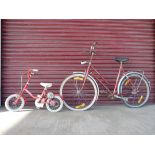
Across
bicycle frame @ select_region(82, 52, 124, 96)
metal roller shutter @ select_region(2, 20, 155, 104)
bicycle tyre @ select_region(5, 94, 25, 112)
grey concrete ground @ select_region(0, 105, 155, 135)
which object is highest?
metal roller shutter @ select_region(2, 20, 155, 104)

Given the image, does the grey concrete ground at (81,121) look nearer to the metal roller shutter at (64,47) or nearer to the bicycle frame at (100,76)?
the bicycle frame at (100,76)

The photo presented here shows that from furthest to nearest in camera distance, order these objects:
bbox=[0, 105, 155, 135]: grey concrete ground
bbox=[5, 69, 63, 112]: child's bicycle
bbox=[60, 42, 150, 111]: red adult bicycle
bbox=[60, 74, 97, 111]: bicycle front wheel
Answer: bbox=[60, 74, 97, 111]: bicycle front wheel, bbox=[60, 42, 150, 111]: red adult bicycle, bbox=[5, 69, 63, 112]: child's bicycle, bbox=[0, 105, 155, 135]: grey concrete ground

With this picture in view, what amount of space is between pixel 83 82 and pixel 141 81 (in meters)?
1.24

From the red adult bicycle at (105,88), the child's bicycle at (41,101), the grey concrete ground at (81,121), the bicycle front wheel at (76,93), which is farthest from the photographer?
the bicycle front wheel at (76,93)

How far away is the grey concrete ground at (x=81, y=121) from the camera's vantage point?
3.59m

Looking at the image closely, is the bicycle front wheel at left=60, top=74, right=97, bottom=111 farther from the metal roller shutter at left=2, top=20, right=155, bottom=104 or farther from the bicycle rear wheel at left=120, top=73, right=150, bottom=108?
the bicycle rear wheel at left=120, top=73, right=150, bottom=108

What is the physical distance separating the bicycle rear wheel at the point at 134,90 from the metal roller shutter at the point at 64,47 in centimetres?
33

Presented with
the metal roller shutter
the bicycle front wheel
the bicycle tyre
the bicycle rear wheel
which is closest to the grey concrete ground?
the bicycle tyre

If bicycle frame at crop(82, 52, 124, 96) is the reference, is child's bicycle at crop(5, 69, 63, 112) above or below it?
below

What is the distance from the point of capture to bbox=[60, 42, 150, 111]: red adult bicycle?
5.34 m

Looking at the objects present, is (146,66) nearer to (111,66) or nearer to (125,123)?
(111,66)

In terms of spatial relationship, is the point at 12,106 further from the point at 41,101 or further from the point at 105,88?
the point at 105,88

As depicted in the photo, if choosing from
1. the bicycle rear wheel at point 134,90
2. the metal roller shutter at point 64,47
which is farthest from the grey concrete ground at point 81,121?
the metal roller shutter at point 64,47
